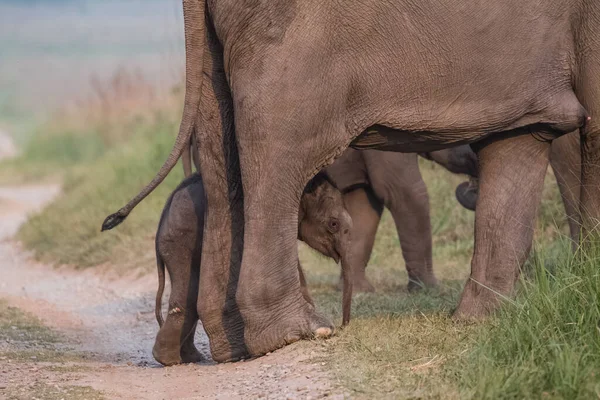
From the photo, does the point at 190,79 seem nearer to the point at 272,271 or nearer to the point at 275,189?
the point at 275,189

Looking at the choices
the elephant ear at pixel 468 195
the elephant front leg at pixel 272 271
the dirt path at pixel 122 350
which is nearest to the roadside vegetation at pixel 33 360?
the dirt path at pixel 122 350

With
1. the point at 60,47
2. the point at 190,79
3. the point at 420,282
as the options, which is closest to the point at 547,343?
the point at 190,79

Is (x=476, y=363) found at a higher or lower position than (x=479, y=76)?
lower

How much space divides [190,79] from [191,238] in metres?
0.92

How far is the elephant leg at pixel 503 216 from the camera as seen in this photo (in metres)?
5.72

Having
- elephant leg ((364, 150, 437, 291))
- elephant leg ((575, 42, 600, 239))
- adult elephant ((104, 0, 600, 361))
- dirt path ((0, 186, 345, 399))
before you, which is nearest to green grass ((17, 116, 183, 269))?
dirt path ((0, 186, 345, 399))

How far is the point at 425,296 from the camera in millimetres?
7191

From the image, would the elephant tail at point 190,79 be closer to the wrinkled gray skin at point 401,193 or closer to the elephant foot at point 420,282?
the wrinkled gray skin at point 401,193

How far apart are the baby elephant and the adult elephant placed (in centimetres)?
30

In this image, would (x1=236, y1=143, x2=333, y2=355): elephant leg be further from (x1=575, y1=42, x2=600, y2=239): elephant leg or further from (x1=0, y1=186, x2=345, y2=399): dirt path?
(x1=575, y1=42, x2=600, y2=239): elephant leg

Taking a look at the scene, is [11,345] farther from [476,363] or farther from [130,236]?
[130,236]

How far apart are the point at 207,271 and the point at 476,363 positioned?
172 cm

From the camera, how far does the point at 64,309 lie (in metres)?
8.48

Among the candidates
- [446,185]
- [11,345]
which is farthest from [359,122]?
[446,185]
